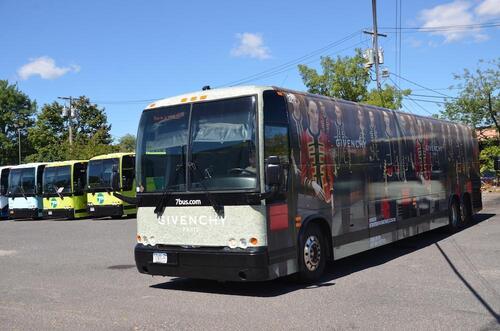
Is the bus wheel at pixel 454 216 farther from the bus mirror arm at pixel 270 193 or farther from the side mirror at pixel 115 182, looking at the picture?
the side mirror at pixel 115 182

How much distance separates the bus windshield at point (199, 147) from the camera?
25.9 feet

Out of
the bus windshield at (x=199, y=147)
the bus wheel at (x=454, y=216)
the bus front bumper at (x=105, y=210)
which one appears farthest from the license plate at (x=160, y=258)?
the bus front bumper at (x=105, y=210)

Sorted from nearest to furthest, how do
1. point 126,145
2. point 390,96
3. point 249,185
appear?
point 249,185 → point 390,96 → point 126,145

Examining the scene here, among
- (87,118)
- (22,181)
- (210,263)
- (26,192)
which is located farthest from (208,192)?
(87,118)

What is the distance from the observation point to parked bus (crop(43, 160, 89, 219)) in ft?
89.7

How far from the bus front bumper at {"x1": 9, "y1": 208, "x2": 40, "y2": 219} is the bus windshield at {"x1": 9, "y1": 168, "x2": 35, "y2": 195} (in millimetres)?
873

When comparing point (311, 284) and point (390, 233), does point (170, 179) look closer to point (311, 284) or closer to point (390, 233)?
point (311, 284)

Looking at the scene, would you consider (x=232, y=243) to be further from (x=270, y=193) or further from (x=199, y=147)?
(x=199, y=147)

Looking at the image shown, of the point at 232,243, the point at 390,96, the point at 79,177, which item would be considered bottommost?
the point at 232,243

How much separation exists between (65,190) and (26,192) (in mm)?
2752

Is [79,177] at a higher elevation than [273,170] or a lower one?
higher

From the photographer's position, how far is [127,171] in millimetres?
26031

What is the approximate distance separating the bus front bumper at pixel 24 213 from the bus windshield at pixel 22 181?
2.86ft

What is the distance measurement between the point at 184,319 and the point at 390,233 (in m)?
5.99
